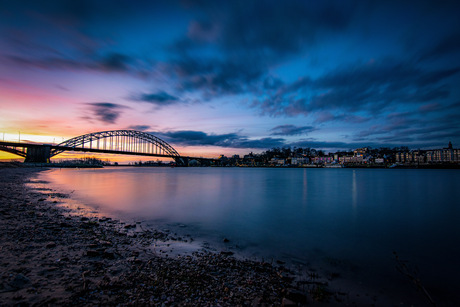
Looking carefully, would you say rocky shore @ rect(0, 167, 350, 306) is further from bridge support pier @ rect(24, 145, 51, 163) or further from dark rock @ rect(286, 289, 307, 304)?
bridge support pier @ rect(24, 145, 51, 163)

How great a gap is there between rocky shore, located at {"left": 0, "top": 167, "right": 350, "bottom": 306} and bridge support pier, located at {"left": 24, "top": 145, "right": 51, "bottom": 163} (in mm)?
103774

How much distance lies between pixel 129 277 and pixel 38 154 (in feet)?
366

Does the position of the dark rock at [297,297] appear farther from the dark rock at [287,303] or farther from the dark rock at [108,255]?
the dark rock at [108,255]

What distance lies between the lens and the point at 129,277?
415cm

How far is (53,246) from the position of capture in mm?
5441

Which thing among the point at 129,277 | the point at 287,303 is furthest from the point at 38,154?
the point at 287,303

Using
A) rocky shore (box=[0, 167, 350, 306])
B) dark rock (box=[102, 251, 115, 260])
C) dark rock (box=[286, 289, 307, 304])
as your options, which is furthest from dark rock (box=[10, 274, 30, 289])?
dark rock (box=[286, 289, 307, 304])

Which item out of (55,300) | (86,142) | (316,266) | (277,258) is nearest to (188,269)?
(55,300)

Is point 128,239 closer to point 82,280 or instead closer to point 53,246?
point 53,246

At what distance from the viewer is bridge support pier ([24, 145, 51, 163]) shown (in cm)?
8244

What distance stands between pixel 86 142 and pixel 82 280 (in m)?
117

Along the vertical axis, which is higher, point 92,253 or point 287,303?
point 92,253

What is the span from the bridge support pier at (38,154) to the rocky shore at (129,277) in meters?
104

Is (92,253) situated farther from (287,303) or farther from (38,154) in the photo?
(38,154)
